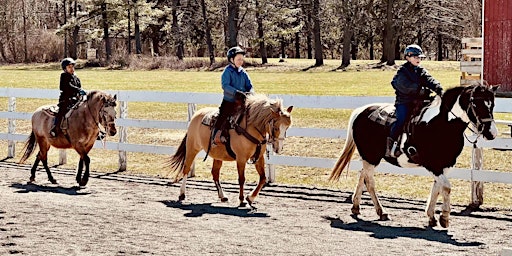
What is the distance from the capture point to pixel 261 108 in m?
11.7

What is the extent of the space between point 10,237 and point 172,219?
2.08 m

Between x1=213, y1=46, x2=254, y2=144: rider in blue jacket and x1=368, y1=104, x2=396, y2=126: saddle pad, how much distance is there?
6.09ft

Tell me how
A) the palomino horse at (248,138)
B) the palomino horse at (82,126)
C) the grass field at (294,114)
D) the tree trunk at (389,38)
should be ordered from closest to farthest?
the palomino horse at (248,138), the palomino horse at (82,126), the grass field at (294,114), the tree trunk at (389,38)

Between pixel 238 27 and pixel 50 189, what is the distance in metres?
42.7

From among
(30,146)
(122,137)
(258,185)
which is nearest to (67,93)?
(30,146)

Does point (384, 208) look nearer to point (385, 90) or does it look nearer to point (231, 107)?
point (231, 107)

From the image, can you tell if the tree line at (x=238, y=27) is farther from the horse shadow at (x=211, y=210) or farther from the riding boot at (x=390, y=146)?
the riding boot at (x=390, y=146)

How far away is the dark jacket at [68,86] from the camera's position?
1468 centimetres

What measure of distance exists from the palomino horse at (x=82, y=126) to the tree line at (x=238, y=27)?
33.3 meters

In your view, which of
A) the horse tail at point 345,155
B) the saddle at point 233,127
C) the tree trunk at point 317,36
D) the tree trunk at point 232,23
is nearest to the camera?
the horse tail at point 345,155

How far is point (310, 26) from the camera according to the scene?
54688 millimetres

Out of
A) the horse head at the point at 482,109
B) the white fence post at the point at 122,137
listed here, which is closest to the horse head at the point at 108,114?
the white fence post at the point at 122,137

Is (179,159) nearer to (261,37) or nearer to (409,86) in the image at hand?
(409,86)

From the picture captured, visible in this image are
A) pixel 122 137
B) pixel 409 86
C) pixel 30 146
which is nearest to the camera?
pixel 409 86
